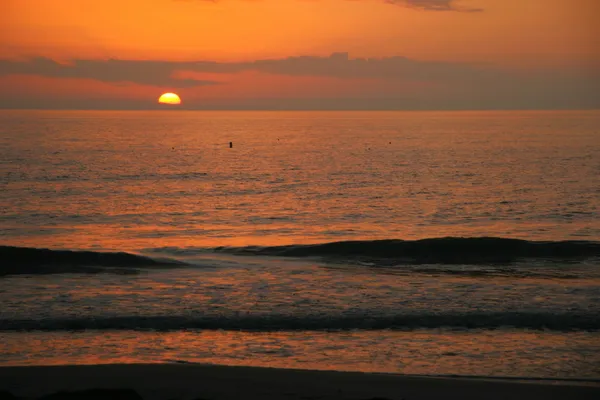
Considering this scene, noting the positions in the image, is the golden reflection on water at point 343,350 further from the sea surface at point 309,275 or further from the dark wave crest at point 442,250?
the dark wave crest at point 442,250

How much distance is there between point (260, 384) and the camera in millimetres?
12625

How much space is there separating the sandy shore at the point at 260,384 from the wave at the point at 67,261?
13756 mm

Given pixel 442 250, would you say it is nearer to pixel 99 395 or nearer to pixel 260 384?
pixel 260 384

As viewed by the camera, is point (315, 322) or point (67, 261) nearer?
point (315, 322)

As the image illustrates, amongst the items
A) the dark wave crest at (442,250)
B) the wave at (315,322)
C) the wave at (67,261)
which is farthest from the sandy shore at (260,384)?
the dark wave crest at (442,250)

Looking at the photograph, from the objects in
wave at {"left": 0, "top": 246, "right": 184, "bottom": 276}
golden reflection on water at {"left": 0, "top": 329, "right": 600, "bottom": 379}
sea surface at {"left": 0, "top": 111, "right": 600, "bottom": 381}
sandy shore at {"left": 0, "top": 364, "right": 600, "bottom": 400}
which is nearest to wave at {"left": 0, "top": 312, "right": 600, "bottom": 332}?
sea surface at {"left": 0, "top": 111, "right": 600, "bottom": 381}

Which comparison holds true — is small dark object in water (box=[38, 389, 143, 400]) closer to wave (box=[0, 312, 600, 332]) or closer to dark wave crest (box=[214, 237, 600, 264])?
wave (box=[0, 312, 600, 332])

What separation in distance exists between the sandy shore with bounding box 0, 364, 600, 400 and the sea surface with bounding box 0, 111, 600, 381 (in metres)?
0.85

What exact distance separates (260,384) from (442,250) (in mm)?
21557

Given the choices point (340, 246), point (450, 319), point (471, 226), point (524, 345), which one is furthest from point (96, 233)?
point (524, 345)

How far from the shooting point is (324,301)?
20.7 metres

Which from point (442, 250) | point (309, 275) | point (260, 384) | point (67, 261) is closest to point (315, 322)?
point (260, 384)

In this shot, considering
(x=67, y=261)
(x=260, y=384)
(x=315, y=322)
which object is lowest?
(x=67, y=261)

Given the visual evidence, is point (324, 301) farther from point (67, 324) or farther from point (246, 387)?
point (246, 387)
